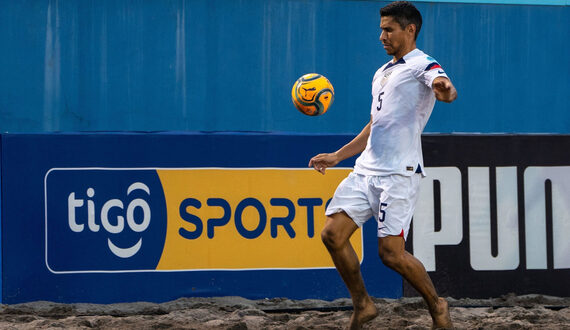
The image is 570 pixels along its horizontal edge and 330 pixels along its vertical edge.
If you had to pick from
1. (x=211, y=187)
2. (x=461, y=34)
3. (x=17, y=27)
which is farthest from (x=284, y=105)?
(x=211, y=187)

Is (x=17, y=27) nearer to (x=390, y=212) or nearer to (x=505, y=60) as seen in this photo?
(x=505, y=60)

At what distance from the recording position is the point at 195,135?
6.81 meters

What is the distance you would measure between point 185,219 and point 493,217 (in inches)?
98.3

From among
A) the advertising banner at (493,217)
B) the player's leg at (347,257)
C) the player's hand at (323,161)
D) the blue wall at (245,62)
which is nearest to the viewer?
the player's leg at (347,257)

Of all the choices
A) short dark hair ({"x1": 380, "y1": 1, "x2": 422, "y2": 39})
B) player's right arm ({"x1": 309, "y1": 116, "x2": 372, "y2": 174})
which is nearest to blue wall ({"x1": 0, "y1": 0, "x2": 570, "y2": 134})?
player's right arm ({"x1": 309, "y1": 116, "x2": 372, "y2": 174})

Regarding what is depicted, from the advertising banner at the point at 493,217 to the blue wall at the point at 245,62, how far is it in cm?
376

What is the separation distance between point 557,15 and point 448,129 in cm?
212

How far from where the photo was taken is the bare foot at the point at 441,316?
16.7 ft

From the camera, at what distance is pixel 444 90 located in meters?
4.55

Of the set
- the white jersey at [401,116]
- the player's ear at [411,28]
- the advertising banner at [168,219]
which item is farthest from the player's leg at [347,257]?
the advertising banner at [168,219]

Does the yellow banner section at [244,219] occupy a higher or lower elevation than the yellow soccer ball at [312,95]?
lower

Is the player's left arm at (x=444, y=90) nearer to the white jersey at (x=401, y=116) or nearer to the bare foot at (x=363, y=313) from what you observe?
the white jersey at (x=401, y=116)

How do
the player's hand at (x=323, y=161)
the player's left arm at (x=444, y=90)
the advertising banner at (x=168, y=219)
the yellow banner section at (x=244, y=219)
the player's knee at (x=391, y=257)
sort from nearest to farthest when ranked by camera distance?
the player's left arm at (x=444, y=90)
the player's knee at (x=391, y=257)
the player's hand at (x=323, y=161)
the advertising banner at (x=168, y=219)
the yellow banner section at (x=244, y=219)

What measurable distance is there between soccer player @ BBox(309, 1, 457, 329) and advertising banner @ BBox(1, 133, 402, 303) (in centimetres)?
166
